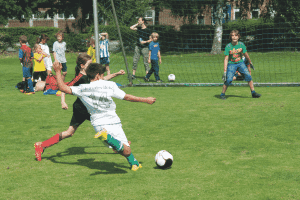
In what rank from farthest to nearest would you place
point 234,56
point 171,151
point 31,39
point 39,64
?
point 31,39 < point 39,64 < point 234,56 < point 171,151

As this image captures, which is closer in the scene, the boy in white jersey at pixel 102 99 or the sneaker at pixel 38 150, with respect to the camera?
the boy in white jersey at pixel 102 99

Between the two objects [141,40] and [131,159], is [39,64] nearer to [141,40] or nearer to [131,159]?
[141,40]

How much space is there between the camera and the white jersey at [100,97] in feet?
14.9

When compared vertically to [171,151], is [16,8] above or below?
above

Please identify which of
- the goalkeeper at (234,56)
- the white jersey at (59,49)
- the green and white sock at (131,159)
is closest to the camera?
the green and white sock at (131,159)

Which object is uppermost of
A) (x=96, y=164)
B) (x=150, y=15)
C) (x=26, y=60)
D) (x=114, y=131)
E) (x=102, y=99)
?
(x=150, y=15)

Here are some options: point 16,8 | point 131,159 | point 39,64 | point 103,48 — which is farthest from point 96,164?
point 16,8

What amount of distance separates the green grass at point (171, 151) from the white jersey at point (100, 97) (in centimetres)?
78

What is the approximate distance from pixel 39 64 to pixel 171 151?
25.6ft

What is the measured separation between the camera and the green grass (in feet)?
13.6

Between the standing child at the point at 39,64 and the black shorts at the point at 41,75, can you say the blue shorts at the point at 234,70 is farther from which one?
the black shorts at the point at 41,75

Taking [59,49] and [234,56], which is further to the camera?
[59,49]

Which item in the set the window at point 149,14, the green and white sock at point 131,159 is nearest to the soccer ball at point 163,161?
the green and white sock at point 131,159

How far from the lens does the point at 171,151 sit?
18.4 ft
